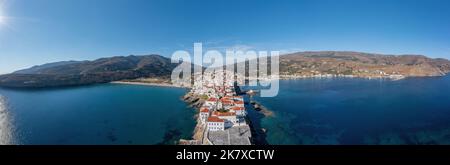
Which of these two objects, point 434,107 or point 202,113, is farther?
point 434,107

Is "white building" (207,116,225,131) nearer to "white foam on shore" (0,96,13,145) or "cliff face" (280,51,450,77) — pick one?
"white foam on shore" (0,96,13,145)

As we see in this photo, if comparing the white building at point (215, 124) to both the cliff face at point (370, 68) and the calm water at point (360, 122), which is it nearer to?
the calm water at point (360, 122)

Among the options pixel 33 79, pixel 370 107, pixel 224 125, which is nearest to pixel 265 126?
pixel 224 125

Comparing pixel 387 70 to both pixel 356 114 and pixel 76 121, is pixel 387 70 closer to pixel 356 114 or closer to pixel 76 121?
pixel 356 114

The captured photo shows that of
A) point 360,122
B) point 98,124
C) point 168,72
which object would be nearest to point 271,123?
point 360,122

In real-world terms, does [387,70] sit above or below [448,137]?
above

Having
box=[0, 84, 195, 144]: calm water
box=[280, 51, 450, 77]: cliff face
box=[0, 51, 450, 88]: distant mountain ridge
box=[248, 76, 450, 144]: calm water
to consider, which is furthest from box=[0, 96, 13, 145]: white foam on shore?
box=[280, 51, 450, 77]: cliff face

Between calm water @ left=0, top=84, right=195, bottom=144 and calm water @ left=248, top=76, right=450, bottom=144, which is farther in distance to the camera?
calm water @ left=0, top=84, right=195, bottom=144

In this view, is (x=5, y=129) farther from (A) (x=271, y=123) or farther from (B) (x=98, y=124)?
(A) (x=271, y=123)

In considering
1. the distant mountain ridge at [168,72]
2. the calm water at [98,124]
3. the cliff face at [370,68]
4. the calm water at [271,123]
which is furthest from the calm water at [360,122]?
the cliff face at [370,68]

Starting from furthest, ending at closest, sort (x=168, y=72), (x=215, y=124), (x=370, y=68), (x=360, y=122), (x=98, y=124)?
(x=168, y=72) → (x=370, y=68) → (x=98, y=124) → (x=360, y=122) → (x=215, y=124)
